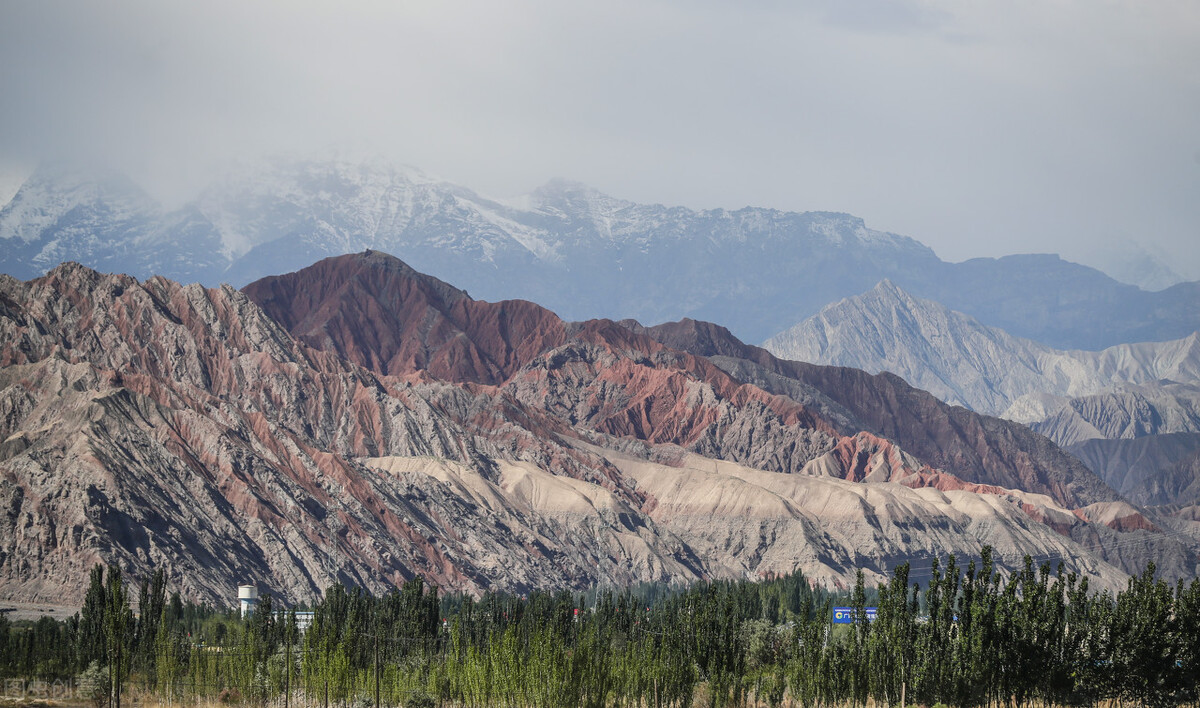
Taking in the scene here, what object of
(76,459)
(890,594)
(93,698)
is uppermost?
(76,459)

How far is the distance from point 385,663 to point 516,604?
34530 mm

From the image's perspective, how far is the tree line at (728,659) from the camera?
70.9 meters

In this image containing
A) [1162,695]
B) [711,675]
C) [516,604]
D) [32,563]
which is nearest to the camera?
[1162,695]

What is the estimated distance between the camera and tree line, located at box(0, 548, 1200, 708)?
70875 millimetres

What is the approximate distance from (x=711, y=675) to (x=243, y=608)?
2908 inches

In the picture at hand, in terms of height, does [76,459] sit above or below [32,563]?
above

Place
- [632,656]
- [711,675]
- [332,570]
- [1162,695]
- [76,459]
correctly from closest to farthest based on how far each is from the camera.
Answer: [1162,695], [711,675], [632,656], [76,459], [332,570]

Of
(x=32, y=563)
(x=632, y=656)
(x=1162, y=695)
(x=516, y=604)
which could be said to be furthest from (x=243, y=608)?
(x=1162, y=695)

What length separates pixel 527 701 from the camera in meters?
74.2

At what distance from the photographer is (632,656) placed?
85750 millimetres

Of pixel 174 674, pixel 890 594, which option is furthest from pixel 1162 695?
pixel 174 674

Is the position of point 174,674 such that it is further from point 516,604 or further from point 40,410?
point 40,410

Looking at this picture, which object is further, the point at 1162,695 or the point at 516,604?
the point at 516,604

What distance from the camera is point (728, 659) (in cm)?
7838
